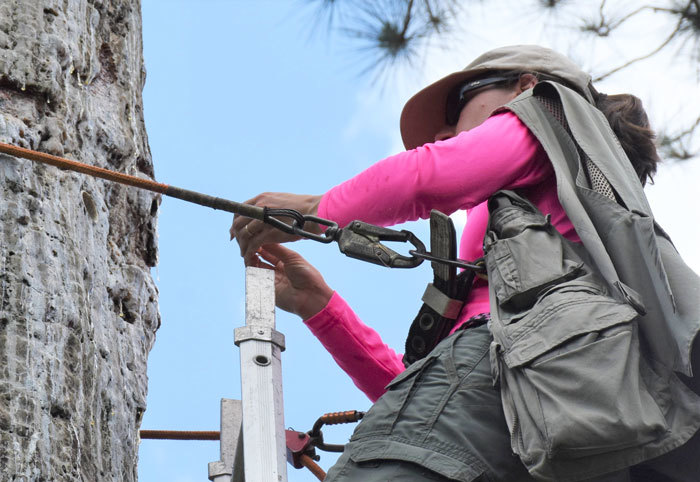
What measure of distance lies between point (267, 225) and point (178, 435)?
2.72 feet

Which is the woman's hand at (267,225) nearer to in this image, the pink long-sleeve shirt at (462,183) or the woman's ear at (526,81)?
the pink long-sleeve shirt at (462,183)

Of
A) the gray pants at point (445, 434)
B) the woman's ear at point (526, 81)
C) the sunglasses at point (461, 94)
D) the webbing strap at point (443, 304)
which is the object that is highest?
the sunglasses at point (461, 94)

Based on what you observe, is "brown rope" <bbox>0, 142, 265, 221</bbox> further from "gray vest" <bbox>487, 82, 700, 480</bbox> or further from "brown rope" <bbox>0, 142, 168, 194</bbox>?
"gray vest" <bbox>487, 82, 700, 480</bbox>

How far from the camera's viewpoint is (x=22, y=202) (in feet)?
7.38

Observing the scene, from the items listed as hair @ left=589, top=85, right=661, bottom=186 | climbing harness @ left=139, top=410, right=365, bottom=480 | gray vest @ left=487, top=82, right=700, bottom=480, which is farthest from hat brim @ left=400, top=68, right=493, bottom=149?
climbing harness @ left=139, top=410, right=365, bottom=480

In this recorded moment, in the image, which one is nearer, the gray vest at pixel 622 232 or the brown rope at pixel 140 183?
the gray vest at pixel 622 232

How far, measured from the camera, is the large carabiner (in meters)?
2.31

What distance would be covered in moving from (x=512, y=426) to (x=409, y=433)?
0.62ft

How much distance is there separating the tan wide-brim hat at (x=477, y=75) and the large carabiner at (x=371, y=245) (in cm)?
57

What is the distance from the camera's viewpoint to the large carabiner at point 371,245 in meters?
2.31

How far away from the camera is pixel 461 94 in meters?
2.75

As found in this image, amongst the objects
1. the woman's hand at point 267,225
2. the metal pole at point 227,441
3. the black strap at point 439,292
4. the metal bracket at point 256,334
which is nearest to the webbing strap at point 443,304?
the black strap at point 439,292

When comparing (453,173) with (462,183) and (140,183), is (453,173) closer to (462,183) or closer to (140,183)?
(462,183)

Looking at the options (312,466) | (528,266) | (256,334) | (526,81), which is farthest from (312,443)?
(526,81)
